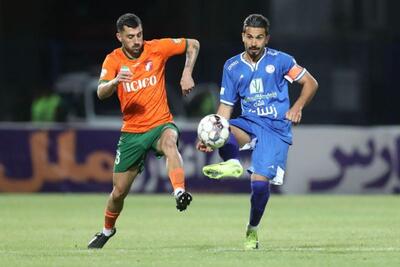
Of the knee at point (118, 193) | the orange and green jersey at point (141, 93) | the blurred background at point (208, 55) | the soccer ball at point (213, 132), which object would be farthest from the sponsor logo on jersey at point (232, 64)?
the blurred background at point (208, 55)

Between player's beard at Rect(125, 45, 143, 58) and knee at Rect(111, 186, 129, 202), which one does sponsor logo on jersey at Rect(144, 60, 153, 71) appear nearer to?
player's beard at Rect(125, 45, 143, 58)

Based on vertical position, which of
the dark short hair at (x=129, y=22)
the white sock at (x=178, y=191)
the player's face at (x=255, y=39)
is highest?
the dark short hair at (x=129, y=22)

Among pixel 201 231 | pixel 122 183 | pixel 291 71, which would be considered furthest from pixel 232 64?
pixel 201 231

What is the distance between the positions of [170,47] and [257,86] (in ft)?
3.66

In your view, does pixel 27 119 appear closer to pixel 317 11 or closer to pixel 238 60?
pixel 317 11

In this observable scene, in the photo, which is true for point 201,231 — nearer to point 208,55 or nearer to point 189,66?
point 189,66

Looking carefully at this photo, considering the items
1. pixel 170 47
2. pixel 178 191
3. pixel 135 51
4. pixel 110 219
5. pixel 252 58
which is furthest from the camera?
pixel 170 47

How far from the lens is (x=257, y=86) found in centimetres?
1270

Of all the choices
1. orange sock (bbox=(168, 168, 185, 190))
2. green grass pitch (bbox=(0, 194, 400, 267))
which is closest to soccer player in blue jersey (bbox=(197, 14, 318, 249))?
orange sock (bbox=(168, 168, 185, 190))

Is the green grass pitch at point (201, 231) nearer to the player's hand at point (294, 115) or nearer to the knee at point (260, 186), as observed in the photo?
the knee at point (260, 186)

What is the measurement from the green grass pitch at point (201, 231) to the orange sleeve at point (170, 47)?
6.19 ft

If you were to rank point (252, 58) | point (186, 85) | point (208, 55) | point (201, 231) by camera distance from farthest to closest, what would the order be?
point (208, 55) < point (201, 231) < point (252, 58) < point (186, 85)

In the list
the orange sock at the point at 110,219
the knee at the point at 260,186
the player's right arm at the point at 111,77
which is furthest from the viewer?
the orange sock at the point at 110,219

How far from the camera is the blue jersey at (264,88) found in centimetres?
1269
